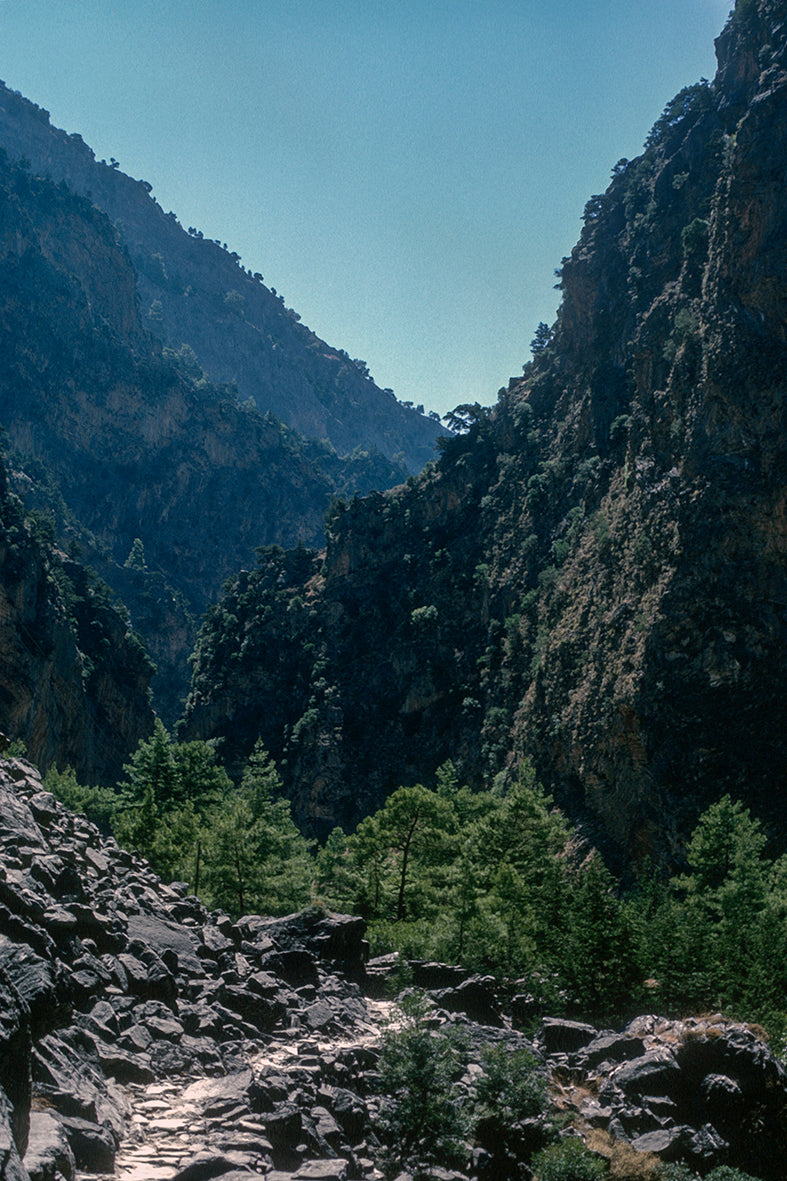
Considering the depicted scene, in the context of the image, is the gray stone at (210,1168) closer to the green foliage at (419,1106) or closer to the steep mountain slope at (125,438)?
the green foliage at (419,1106)

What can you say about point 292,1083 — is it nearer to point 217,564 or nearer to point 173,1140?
point 173,1140

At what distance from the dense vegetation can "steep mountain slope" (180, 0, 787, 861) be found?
27.2ft

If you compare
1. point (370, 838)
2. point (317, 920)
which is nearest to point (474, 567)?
point (370, 838)

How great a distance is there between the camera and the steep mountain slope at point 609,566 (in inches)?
1816

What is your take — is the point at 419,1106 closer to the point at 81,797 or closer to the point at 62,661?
the point at 81,797

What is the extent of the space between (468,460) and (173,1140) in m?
86.3

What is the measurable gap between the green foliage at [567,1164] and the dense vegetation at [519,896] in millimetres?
7920

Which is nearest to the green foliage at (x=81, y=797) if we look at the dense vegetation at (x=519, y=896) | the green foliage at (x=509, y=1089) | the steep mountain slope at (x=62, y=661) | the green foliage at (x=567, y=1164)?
the dense vegetation at (x=519, y=896)

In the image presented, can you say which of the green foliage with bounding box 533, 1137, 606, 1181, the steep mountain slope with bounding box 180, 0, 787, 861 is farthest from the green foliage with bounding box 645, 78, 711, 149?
the green foliage with bounding box 533, 1137, 606, 1181

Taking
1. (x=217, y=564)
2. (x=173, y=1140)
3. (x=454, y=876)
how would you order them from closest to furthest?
(x=173, y=1140), (x=454, y=876), (x=217, y=564)

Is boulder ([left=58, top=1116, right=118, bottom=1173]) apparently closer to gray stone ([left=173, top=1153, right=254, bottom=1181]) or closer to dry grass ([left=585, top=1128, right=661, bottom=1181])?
gray stone ([left=173, top=1153, right=254, bottom=1181])

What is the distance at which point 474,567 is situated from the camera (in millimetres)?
87812

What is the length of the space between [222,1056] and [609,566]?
46.0m

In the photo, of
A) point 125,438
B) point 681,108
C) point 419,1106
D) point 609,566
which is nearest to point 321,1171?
point 419,1106
